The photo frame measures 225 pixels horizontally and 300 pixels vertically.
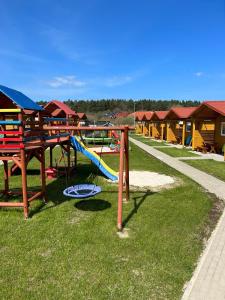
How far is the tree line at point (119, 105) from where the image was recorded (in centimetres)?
11753

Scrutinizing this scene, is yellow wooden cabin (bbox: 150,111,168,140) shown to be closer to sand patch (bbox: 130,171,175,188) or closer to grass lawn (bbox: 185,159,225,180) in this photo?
grass lawn (bbox: 185,159,225,180)

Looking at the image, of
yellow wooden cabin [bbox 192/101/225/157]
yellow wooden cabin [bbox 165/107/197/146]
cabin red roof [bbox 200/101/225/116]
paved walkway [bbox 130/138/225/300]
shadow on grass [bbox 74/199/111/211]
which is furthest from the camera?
yellow wooden cabin [bbox 165/107/197/146]

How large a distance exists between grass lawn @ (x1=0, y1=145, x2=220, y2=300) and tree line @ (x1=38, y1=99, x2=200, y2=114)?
108 meters

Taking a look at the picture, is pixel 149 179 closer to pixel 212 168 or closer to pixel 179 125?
pixel 212 168

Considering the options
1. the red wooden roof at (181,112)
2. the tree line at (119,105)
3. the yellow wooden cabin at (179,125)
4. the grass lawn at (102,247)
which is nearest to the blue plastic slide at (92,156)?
the grass lawn at (102,247)

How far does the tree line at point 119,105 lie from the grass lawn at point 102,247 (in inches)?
4255

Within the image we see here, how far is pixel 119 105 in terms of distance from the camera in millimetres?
122250

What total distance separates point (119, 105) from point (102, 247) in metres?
118

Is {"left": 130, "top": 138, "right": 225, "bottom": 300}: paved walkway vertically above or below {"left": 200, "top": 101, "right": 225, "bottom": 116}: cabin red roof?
below

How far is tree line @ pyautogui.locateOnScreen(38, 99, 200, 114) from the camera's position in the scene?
4627 inches

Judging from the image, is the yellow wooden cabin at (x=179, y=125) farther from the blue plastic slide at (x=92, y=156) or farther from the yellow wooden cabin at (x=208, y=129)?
the blue plastic slide at (x=92, y=156)

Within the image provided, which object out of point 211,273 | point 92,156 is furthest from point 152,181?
point 211,273

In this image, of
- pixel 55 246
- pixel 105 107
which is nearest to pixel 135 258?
pixel 55 246

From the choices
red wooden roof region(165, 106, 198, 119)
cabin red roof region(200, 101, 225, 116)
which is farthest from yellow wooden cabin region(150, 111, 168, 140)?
cabin red roof region(200, 101, 225, 116)
